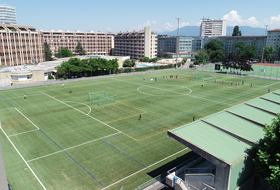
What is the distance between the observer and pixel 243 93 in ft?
189

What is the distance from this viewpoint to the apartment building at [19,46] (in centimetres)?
9412

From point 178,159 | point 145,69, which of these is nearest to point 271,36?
point 145,69

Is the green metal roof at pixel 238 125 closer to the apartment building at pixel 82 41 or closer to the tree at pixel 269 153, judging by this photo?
the tree at pixel 269 153

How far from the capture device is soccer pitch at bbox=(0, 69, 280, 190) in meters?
22.8

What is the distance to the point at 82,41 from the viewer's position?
16662cm

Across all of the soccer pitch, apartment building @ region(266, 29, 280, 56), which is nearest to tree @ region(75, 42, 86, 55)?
the soccer pitch

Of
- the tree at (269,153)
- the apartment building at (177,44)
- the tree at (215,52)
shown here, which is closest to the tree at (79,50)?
the apartment building at (177,44)

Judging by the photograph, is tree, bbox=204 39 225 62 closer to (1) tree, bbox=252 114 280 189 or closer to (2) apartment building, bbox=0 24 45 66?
(2) apartment building, bbox=0 24 45 66

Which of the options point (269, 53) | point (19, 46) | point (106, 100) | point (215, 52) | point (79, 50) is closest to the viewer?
point (106, 100)

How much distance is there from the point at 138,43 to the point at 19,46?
71814 mm

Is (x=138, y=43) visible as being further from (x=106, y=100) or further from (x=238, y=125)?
(x=238, y=125)

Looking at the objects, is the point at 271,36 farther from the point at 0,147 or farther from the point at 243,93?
the point at 0,147

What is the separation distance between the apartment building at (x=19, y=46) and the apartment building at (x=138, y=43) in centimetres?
6047

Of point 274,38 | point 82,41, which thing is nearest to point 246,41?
point 274,38
